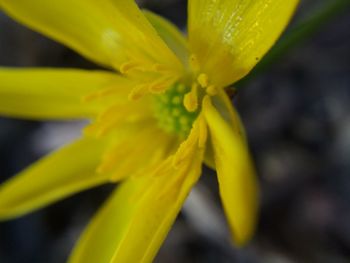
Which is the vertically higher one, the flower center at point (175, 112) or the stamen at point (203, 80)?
the stamen at point (203, 80)

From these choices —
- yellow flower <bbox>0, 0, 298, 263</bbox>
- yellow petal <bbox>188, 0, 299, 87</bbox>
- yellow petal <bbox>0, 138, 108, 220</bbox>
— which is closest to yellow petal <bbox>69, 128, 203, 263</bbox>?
yellow flower <bbox>0, 0, 298, 263</bbox>

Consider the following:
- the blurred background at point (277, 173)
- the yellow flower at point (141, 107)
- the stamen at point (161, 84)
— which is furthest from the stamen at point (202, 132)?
the blurred background at point (277, 173)

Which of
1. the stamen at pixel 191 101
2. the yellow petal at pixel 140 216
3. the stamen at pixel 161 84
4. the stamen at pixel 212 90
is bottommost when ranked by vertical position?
the yellow petal at pixel 140 216

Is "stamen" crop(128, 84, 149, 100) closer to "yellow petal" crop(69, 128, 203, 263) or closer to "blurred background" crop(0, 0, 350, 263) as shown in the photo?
"yellow petal" crop(69, 128, 203, 263)

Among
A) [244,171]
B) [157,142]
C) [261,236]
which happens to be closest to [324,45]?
[261,236]

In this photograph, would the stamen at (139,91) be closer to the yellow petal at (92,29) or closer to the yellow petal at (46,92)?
the yellow petal at (92,29)

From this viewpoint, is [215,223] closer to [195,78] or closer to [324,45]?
[324,45]
